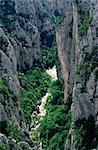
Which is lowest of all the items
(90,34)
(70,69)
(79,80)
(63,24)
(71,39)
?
(79,80)

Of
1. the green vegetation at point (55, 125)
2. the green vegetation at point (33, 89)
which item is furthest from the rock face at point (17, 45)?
the green vegetation at point (55, 125)

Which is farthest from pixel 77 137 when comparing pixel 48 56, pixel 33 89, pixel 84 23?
pixel 48 56

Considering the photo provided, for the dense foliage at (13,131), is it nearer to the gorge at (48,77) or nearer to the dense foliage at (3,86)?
the gorge at (48,77)

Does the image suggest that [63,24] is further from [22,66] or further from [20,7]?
[20,7]

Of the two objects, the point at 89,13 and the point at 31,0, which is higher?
the point at 31,0

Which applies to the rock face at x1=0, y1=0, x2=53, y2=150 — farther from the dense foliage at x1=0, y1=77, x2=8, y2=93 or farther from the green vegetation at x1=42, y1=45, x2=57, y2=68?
the green vegetation at x1=42, y1=45, x2=57, y2=68

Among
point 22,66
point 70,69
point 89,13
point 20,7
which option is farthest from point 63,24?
point 20,7

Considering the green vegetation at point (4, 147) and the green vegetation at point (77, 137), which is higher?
the green vegetation at point (77, 137)
